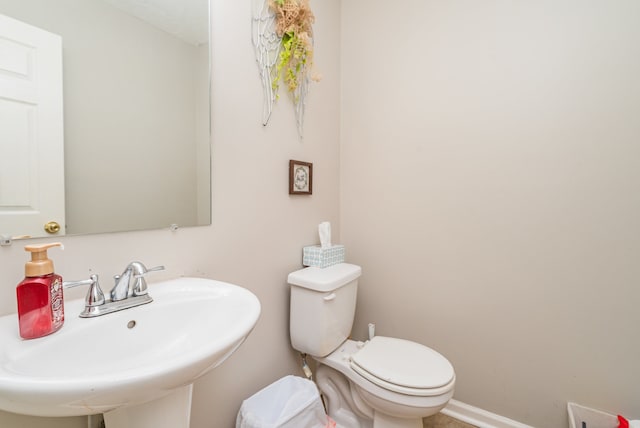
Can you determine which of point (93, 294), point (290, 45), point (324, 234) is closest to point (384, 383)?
point (324, 234)

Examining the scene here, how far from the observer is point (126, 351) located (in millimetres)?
681

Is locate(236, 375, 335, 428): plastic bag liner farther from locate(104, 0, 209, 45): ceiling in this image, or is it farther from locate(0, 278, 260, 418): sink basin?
locate(104, 0, 209, 45): ceiling

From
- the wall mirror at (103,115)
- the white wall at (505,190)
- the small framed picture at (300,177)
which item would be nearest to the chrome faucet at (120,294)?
the wall mirror at (103,115)

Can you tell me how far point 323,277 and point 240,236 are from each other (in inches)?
15.9

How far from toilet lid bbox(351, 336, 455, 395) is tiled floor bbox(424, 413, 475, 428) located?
48 centimetres

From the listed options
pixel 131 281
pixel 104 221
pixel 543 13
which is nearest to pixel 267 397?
pixel 131 281

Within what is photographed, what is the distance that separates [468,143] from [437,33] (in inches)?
23.1

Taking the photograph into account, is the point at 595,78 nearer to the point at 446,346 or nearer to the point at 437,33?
the point at 437,33

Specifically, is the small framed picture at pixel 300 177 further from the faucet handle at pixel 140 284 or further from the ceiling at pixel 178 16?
the faucet handle at pixel 140 284

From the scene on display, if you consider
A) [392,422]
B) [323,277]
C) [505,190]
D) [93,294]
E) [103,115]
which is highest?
[103,115]

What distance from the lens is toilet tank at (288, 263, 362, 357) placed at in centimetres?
123

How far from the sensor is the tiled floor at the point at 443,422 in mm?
1417

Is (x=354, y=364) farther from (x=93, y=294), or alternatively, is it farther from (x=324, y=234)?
(x=93, y=294)

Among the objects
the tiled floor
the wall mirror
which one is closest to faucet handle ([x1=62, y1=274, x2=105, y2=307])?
the wall mirror
